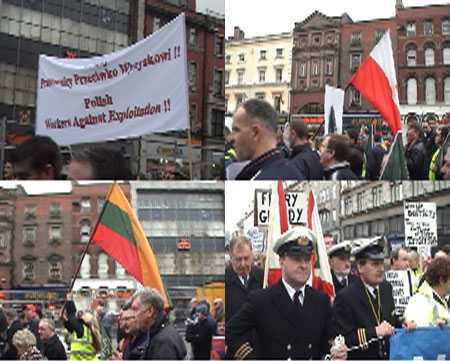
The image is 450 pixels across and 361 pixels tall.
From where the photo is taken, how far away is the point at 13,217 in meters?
5.84

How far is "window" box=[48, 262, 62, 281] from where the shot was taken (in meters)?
5.82

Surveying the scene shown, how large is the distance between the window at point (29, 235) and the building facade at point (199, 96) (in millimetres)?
1300

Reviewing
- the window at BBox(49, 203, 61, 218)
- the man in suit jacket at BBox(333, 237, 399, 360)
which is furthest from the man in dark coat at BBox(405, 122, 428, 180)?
the window at BBox(49, 203, 61, 218)

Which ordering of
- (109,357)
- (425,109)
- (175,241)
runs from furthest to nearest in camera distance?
(425,109), (175,241), (109,357)

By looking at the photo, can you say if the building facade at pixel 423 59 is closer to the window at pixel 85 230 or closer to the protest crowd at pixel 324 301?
the protest crowd at pixel 324 301

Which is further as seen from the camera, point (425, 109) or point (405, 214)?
point (425, 109)

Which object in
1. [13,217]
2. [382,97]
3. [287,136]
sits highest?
[382,97]

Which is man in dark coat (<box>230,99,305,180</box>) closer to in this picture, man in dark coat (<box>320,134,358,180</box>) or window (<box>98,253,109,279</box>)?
man in dark coat (<box>320,134,358,180</box>)

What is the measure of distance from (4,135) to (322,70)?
2914mm

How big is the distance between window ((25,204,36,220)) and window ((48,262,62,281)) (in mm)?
391

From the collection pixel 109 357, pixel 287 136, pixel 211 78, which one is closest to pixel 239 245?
pixel 287 136

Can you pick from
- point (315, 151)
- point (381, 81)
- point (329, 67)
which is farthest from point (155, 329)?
point (329, 67)

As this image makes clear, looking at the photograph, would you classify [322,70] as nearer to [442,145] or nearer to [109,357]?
[442,145]

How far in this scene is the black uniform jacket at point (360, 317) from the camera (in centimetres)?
521
